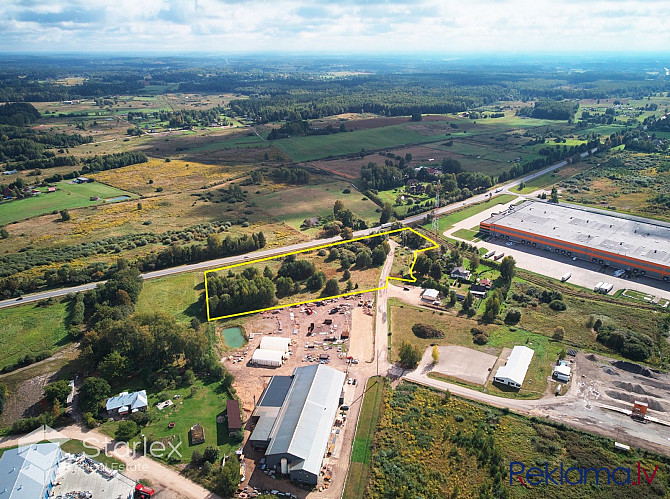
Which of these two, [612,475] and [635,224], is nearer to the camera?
[612,475]

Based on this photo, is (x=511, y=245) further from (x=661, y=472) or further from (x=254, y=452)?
(x=254, y=452)

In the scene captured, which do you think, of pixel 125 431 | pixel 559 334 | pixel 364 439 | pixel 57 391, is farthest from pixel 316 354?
pixel 559 334

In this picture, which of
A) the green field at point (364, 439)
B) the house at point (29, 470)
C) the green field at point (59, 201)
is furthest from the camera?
the green field at point (59, 201)

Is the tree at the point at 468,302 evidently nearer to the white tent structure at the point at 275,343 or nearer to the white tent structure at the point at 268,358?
the white tent structure at the point at 275,343

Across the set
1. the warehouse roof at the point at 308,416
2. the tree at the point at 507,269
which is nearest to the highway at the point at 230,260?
the tree at the point at 507,269

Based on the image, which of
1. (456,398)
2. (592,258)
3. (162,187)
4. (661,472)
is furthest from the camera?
(162,187)

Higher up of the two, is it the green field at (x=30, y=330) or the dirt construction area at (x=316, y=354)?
the green field at (x=30, y=330)

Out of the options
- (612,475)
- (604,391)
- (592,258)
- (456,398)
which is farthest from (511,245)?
(612,475)

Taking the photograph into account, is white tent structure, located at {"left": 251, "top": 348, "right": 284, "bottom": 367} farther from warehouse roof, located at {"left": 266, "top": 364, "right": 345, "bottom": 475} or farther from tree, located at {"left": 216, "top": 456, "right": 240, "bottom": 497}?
tree, located at {"left": 216, "top": 456, "right": 240, "bottom": 497}
